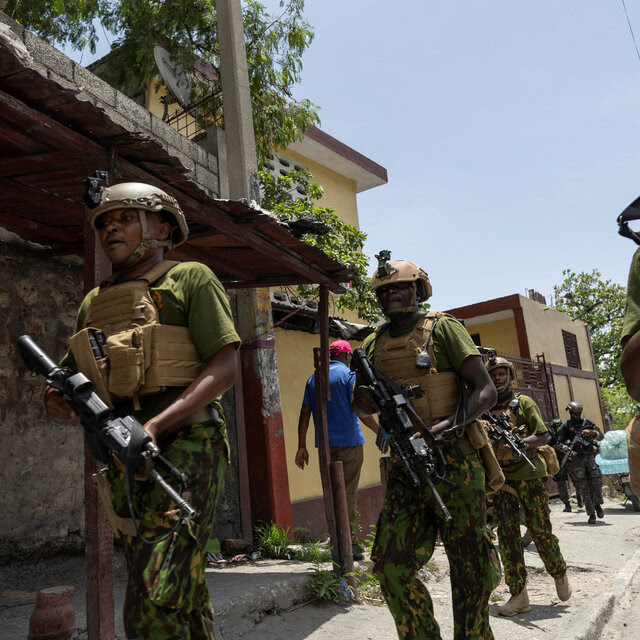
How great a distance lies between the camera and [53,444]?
4969mm

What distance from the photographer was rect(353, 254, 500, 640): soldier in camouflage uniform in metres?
2.87

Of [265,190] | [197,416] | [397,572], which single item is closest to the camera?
[197,416]

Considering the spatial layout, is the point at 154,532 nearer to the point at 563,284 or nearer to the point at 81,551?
the point at 81,551

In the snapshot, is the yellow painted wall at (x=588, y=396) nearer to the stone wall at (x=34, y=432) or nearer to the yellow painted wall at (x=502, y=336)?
the yellow painted wall at (x=502, y=336)

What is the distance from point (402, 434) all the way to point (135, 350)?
5.11 feet

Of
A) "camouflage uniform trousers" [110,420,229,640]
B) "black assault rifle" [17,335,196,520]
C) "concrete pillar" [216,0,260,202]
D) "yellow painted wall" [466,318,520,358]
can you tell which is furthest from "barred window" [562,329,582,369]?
"black assault rifle" [17,335,196,520]

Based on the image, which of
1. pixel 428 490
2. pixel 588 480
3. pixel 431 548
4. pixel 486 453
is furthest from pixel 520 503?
pixel 588 480

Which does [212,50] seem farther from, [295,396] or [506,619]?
[506,619]

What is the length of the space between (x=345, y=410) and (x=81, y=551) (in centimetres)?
250

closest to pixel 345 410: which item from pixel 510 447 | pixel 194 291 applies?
pixel 510 447

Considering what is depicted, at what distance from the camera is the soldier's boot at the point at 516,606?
470 centimetres

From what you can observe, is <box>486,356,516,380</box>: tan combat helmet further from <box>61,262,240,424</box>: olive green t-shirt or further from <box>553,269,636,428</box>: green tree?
<box>553,269,636,428</box>: green tree

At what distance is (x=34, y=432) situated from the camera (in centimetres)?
484

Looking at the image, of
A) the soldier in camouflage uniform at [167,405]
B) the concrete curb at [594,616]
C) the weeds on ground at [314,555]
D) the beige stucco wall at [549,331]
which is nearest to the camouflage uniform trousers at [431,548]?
the soldier in camouflage uniform at [167,405]
